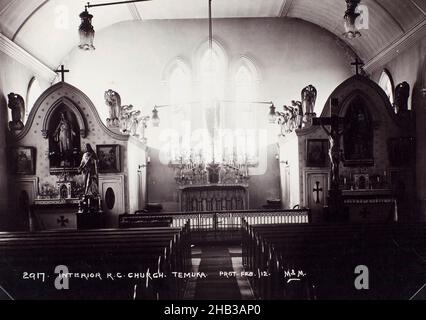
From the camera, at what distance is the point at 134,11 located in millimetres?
18625

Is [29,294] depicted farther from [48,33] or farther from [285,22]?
[285,22]

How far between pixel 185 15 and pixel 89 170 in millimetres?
9741

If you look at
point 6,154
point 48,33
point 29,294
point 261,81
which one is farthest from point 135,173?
point 29,294

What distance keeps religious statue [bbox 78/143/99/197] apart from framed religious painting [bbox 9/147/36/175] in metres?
2.51

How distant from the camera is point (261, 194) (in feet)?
64.0

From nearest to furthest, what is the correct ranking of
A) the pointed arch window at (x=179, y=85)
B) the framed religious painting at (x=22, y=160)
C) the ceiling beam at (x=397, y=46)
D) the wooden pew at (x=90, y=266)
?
the wooden pew at (x=90, y=266) → the framed religious painting at (x=22, y=160) → the ceiling beam at (x=397, y=46) → the pointed arch window at (x=179, y=85)

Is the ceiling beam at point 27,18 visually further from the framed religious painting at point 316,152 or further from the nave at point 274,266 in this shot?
the nave at point 274,266

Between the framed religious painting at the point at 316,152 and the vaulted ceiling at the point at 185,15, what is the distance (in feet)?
14.4

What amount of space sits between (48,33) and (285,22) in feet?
31.5

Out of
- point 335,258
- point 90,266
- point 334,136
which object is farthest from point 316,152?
point 90,266

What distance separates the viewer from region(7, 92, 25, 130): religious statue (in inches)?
536

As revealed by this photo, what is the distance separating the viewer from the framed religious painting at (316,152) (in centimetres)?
1404

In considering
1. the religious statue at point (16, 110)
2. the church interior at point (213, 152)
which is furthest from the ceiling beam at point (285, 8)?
the religious statue at point (16, 110)

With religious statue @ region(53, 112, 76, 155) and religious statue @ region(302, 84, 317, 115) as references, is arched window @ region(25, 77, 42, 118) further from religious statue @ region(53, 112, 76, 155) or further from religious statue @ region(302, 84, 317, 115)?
religious statue @ region(302, 84, 317, 115)
